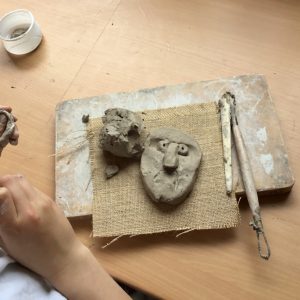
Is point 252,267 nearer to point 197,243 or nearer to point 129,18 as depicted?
point 197,243

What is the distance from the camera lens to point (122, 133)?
32.4 inches

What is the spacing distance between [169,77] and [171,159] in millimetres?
280

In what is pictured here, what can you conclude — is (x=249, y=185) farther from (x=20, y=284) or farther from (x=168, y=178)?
(x=20, y=284)

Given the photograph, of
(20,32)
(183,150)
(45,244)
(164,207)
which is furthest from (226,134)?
(20,32)

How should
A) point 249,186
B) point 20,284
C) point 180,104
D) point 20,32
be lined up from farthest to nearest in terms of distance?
point 20,32
point 180,104
point 249,186
point 20,284

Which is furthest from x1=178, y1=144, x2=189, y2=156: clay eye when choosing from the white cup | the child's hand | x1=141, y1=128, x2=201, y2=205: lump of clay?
the white cup

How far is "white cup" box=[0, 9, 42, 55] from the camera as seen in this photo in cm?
110

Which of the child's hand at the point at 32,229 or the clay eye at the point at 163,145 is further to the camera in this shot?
the clay eye at the point at 163,145

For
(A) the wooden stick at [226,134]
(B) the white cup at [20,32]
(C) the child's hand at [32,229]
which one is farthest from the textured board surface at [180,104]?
(B) the white cup at [20,32]

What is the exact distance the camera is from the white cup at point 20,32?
3.59 ft

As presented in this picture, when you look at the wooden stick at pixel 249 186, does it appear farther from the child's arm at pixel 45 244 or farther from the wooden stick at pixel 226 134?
the child's arm at pixel 45 244

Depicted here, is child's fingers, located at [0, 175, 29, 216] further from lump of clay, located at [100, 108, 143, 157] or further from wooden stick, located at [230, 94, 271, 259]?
wooden stick, located at [230, 94, 271, 259]

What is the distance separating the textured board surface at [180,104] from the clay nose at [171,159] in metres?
0.13

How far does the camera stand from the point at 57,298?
673mm
